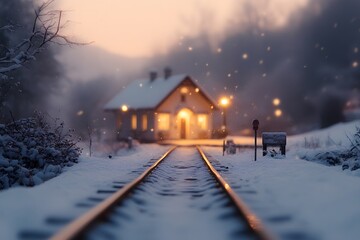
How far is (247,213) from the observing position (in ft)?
17.0

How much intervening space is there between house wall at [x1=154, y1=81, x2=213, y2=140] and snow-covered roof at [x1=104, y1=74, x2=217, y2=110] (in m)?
0.78

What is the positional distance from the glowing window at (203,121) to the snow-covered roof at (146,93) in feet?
14.4

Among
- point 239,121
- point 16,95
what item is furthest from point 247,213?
point 239,121

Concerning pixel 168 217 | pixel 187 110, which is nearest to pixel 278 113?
pixel 187 110

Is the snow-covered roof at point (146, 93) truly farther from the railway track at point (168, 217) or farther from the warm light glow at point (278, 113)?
the railway track at point (168, 217)

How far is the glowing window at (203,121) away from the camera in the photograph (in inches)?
1830

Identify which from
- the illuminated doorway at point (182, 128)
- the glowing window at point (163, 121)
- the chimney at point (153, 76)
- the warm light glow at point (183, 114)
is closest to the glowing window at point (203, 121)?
the warm light glow at point (183, 114)

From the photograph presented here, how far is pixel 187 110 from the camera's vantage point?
149 ft

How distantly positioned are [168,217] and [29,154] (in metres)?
6.71

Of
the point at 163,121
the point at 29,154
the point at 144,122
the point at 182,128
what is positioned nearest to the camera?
the point at 29,154

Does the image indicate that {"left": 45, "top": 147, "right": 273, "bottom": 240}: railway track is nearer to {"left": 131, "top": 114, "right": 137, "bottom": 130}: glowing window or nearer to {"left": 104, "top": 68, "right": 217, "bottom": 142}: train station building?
{"left": 104, "top": 68, "right": 217, "bottom": 142}: train station building

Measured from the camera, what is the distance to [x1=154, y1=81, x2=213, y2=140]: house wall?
4388 cm

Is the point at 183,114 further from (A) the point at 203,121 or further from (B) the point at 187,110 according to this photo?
(A) the point at 203,121

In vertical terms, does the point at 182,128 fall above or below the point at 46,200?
above
